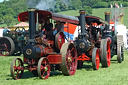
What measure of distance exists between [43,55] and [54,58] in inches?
12.5

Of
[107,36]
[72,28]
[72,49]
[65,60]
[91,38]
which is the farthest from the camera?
[72,28]

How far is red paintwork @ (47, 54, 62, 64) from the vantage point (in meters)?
8.43

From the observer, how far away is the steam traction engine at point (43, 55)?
317 inches

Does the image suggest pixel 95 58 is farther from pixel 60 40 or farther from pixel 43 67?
pixel 43 67

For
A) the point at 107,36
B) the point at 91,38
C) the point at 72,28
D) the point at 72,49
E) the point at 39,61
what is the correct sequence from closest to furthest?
1. the point at 39,61
2. the point at 72,49
3. the point at 91,38
4. the point at 107,36
5. the point at 72,28

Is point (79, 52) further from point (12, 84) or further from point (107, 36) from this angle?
point (12, 84)

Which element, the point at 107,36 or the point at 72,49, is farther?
the point at 107,36

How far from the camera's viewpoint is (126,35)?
24875mm

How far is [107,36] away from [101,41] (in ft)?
6.65

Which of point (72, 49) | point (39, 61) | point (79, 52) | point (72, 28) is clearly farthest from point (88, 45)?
point (72, 28)

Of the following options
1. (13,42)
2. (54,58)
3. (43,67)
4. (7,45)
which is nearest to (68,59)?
(54,58)

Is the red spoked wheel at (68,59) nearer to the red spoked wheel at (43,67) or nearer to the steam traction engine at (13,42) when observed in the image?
the red spoked wheel at (43,67)

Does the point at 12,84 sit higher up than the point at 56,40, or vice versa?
the point at 56,40

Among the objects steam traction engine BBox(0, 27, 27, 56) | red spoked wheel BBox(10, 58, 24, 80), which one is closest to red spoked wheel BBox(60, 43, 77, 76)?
red spoked wheel BBox(10, 58, 24, 80)
